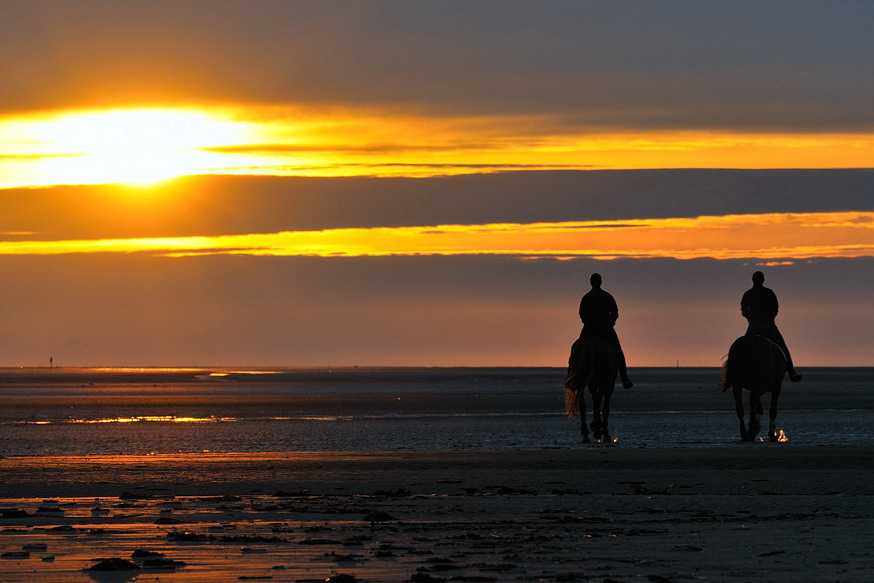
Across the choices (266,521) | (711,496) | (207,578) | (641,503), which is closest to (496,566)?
(207,578)

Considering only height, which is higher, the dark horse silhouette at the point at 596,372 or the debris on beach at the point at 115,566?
the dark horse silhouette at the point at 596,372

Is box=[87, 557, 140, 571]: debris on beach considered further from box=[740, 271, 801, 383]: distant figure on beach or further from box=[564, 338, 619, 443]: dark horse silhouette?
box=[740, 271, 801, 383]: distant figure on beach

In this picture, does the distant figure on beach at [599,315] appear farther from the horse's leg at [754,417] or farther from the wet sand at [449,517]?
the wet sand at [449,517]

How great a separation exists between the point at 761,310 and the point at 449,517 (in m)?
12.9

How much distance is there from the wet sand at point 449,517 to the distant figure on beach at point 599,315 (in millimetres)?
3942

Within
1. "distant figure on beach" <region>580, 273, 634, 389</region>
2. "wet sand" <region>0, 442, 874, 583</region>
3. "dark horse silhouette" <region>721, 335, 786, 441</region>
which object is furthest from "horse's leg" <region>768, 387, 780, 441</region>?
"wet sand" <region>0, 442, 874, 583</region>

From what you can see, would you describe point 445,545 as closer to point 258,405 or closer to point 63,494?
point 63,494

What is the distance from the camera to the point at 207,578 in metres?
9.07

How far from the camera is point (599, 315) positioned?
928 inches

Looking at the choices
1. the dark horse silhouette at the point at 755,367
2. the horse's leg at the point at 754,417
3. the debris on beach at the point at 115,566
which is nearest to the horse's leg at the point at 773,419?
the dark horse silhouette at the point at 755,367

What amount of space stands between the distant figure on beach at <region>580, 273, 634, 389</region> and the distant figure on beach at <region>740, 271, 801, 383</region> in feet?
7.54

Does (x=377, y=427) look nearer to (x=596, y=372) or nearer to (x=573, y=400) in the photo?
(x=573, y=400)

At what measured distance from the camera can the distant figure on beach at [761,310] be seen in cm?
2403

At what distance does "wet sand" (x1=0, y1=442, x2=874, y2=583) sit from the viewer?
369 inches
